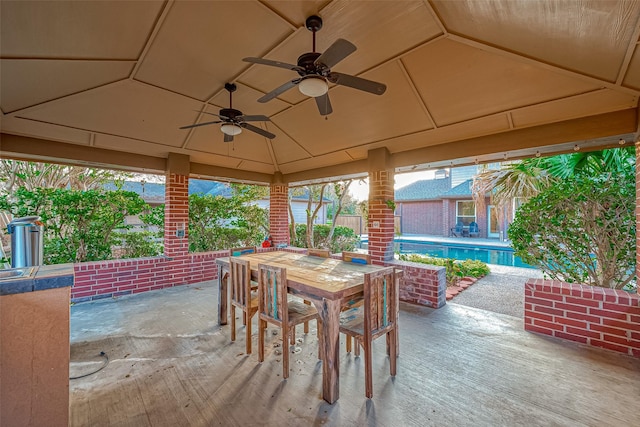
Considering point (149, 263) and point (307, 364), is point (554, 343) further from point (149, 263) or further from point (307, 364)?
point (149, 263)

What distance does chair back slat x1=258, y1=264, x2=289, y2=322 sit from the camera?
236cm

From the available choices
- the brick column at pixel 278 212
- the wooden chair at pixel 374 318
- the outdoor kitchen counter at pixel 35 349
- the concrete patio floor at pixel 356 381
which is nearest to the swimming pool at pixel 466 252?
the brick column at pixel 278 212

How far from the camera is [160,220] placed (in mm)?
5523

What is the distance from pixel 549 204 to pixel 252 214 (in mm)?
6148

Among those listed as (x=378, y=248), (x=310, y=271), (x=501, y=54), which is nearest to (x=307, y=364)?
(x=310, y=271)

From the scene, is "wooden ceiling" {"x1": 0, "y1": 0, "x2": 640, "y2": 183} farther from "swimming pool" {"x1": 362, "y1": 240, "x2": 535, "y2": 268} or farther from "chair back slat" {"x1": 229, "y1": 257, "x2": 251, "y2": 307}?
"swimming pool" {"x1": 362, "y1": 240, "x2": 535, "y2": 268}

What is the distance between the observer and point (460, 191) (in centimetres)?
1362

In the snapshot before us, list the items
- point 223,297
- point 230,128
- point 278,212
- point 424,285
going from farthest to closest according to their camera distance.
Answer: point 278,212, point 424,285, point 223,297, point 230,128

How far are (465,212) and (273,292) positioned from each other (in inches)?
560

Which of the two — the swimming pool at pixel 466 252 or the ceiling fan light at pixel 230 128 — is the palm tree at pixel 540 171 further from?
the swimming pool at pixel 466 252

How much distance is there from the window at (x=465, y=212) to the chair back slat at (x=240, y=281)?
13.9 meters

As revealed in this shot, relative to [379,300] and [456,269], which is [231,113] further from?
[456,269]

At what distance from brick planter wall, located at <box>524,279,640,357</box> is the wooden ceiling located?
5.56 ft

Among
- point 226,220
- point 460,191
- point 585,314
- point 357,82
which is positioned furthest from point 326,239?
point 460,191
